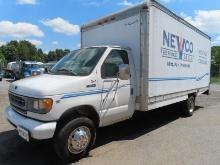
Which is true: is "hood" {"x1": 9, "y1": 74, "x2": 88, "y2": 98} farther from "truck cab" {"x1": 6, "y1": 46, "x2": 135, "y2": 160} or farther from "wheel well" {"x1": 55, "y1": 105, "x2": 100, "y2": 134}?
"wheel well" {"x1": 55, "y1": 105, "x2": 100, "y2": 134}

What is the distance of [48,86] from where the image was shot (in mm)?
5434

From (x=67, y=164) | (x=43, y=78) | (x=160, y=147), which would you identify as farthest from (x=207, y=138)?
(x=43, y=78)

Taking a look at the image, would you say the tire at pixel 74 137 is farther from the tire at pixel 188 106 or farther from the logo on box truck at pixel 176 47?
the tire at pixel 188 106

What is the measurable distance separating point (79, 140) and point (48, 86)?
1.24 m

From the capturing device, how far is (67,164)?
5.72 m

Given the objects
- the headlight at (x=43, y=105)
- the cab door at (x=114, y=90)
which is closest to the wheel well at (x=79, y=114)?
the cab door at (x=114, y=90)

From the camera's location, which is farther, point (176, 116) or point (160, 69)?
point (176, 116)

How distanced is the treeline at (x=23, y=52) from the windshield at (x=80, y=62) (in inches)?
3293

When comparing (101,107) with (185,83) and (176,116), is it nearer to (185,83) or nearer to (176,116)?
(185,83)

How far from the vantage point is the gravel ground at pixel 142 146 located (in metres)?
5.93

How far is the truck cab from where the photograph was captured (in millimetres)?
5363

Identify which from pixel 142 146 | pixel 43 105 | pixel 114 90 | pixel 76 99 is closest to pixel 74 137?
pixel 76 99

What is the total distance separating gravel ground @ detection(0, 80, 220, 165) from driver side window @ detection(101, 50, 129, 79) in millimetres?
1658

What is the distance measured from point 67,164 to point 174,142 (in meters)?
2.75
